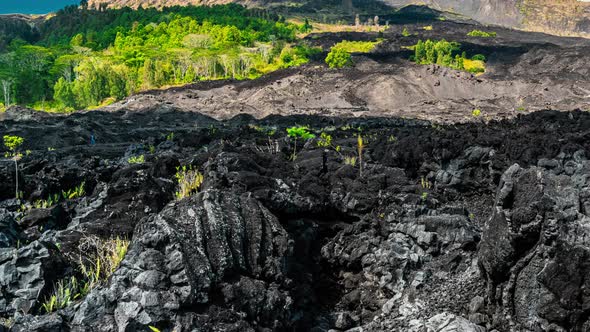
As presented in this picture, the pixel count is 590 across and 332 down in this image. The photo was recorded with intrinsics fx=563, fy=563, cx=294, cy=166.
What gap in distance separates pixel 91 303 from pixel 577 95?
6161 cm

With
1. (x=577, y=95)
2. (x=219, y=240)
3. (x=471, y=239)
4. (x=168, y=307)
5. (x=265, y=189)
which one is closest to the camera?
(x=168, y=307)

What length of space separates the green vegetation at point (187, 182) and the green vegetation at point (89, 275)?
2.83 metres

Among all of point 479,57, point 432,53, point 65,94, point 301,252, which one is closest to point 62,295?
point 301,252

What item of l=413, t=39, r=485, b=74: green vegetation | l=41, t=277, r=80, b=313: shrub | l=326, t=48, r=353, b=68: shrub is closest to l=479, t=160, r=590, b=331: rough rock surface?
l=41, t=277, r=80, b=313: shrub

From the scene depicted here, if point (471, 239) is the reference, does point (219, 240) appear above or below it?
above

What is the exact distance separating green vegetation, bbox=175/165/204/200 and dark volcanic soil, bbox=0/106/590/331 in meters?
0.30

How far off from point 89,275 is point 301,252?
3.73 m

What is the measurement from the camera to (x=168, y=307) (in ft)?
22.6

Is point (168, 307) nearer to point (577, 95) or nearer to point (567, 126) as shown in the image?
point (567, 126)

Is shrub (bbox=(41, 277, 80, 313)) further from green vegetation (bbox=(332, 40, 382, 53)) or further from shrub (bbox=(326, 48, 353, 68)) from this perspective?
green vegetation (bbox=(332, 40, 382, 53))

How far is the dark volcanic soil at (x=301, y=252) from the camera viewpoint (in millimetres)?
6996

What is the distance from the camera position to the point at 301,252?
10367 mm

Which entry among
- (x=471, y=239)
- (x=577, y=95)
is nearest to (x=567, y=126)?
(x=471, y=239)

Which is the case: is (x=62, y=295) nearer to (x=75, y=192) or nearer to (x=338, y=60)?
(x=75, y=192)
